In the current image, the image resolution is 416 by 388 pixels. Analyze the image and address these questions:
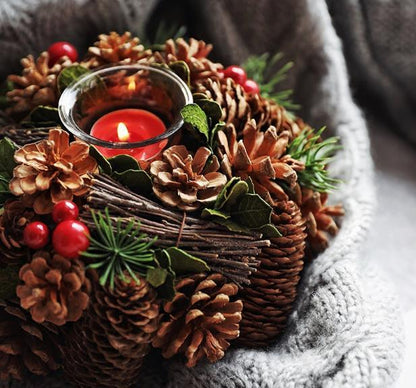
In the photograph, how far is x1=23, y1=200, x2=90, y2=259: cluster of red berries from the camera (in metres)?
0.47

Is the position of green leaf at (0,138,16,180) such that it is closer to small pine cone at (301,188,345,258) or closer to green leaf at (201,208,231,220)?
green leaf at (201,208,231,220)

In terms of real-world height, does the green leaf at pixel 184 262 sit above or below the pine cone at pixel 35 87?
below

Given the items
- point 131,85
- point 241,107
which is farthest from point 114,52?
point 241,107

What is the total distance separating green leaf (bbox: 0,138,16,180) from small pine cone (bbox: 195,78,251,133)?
185mm

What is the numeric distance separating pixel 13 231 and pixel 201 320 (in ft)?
0.56

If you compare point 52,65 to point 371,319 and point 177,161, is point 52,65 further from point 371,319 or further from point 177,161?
point 371,319

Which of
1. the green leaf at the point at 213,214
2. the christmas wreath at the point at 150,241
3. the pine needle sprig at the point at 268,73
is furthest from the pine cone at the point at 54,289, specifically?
the pine needle sprig at the point at 268,73

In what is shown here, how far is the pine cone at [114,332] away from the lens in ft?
1.58

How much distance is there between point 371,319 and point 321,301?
0.05 meters

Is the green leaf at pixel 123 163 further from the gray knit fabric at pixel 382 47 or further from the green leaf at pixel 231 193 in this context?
the gray knit fabric at pixel 382 47

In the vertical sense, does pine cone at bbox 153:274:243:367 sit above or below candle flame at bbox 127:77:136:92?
below

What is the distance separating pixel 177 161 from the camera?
520 mm

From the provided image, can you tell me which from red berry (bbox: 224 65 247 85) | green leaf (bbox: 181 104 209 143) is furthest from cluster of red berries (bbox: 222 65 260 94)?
green leaf (bbox: 181 104 209 143)

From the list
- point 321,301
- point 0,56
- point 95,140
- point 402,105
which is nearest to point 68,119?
point 95,140
